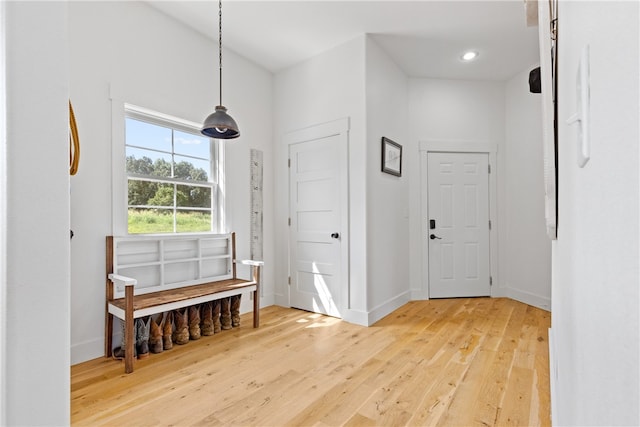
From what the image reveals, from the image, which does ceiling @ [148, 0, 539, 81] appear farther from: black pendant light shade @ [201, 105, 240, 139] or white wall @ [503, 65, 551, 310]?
black pendant light shade @ [201, 105, 240, 139]

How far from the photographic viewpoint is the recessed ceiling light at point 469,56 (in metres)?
3.64

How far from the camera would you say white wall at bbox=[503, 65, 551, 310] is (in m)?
3.78

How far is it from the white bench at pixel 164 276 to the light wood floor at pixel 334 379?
1.17 feet

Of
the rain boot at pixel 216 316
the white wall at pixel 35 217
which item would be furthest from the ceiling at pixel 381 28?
the rain boot at pixel 216 316

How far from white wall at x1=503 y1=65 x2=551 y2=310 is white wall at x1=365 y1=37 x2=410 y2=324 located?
1261 millimetres

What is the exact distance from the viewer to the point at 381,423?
1650 mm

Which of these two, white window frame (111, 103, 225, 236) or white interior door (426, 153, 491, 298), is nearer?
white window frame (111, 103, 225, 236)

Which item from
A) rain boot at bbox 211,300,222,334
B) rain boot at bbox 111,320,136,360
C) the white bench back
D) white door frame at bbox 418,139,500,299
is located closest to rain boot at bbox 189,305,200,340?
rain boot at bbox 211,300,222,334

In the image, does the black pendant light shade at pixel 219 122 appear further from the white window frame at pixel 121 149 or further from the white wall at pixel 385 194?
the white wall at pixel 385 194

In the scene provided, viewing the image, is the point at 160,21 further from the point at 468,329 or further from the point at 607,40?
the point at 468,329

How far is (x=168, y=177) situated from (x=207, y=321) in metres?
1.37

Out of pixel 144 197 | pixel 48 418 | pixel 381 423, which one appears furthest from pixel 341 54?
pixel 48 418

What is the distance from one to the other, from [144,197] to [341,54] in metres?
2.41

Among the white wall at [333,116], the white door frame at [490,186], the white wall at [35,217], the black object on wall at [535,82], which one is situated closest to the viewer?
the white wall at [35,217]
